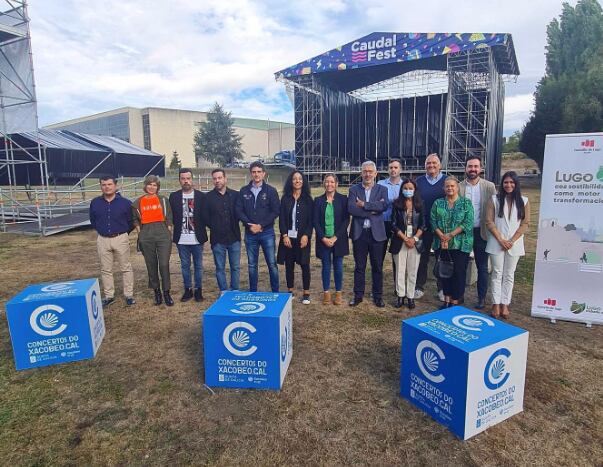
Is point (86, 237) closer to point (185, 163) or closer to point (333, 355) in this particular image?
point (333, 355)

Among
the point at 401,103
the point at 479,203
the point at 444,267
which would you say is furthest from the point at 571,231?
the point at 401,103

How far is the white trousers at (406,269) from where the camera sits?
14.4 feet

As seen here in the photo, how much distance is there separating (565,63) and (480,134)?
12.8 meters

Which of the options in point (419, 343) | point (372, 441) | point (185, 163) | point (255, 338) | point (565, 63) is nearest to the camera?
point (372, 441)

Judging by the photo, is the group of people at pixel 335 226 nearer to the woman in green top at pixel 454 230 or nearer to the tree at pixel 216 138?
the woman in green top at pixel 454 230

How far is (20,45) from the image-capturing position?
10211 mm

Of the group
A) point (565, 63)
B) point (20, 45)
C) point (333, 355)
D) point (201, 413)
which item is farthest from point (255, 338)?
point (565, 63)

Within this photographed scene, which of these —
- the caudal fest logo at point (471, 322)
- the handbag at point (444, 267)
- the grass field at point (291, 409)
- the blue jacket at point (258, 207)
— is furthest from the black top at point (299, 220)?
the caudal fest logo at point (471, 322)

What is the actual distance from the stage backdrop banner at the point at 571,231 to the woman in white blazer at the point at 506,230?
27cm

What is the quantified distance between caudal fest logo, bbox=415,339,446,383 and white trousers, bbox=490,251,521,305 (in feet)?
6.48

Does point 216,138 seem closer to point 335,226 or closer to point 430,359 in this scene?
point 335,226

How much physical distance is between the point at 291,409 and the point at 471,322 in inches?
53.6

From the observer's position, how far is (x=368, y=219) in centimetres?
437

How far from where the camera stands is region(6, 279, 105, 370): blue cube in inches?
124
